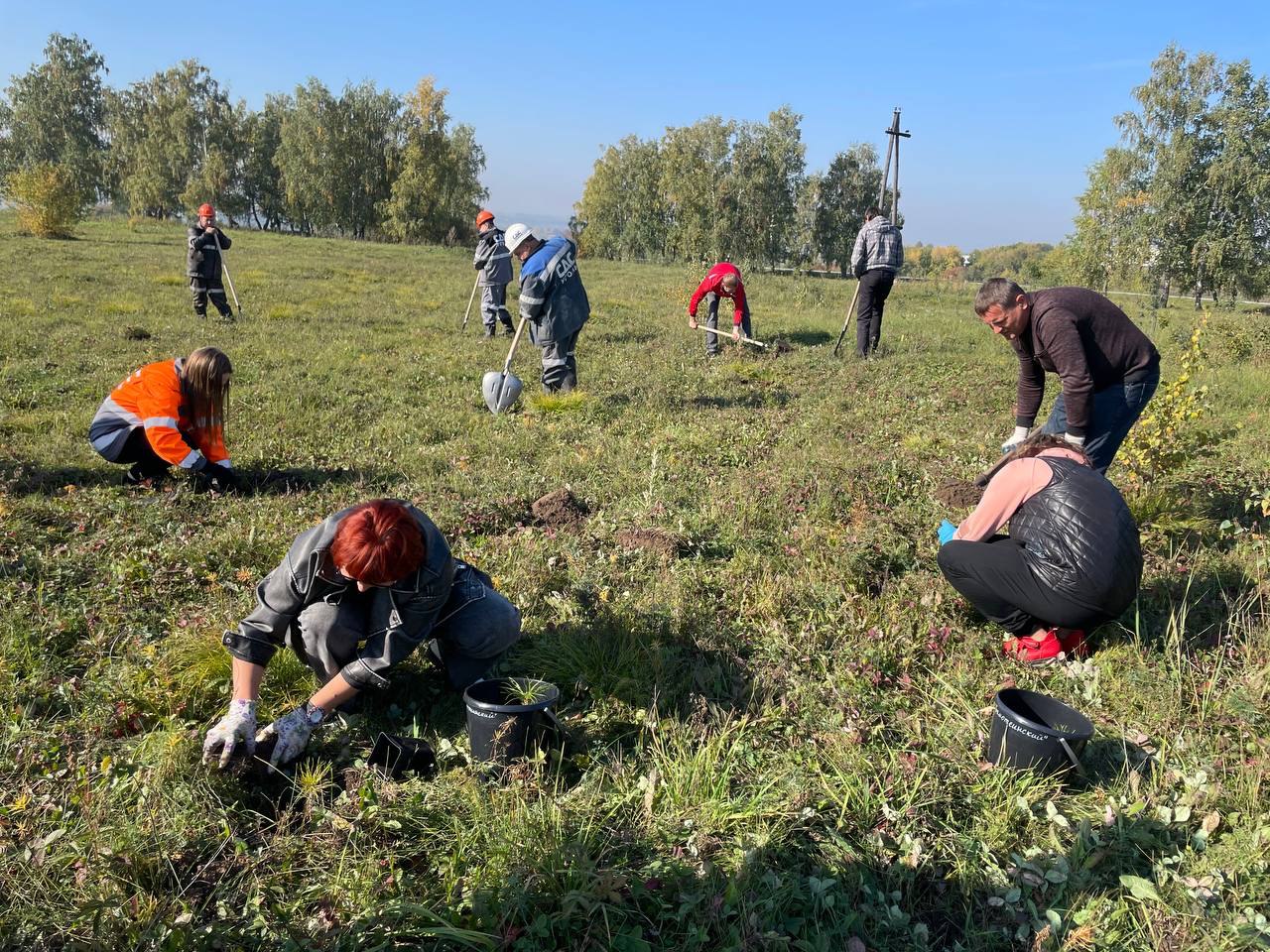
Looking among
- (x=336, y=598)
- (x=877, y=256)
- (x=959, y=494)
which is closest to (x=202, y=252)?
(x=877, y=256)

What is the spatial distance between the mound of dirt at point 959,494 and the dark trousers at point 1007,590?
168 cm

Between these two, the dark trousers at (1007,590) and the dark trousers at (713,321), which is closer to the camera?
the dark trousers at (1007,590)

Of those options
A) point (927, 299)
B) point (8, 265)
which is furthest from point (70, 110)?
point (927, 299)

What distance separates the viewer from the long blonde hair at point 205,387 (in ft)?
16.7

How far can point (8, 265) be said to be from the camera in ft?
50.5

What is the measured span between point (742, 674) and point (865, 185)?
63.4 m

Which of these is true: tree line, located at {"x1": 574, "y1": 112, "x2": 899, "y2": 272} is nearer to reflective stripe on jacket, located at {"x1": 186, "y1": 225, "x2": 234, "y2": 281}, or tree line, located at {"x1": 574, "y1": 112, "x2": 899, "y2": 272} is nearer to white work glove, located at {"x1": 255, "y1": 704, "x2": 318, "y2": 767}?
reflective stripe on jacket, located at {"x1": 186, "y1": 225, "x2": 234, "y2": 281}

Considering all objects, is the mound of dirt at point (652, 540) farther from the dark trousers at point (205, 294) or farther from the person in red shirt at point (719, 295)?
the dark trousers at point (205, 294)

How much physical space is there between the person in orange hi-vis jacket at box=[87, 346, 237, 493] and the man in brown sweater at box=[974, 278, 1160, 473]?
16.1 ft

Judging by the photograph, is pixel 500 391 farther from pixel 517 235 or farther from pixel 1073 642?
pixel 1073 642

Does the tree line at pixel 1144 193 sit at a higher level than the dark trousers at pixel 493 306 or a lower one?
higher

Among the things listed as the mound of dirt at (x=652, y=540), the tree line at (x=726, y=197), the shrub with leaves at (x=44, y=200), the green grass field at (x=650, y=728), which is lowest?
the green grass field at (x=650, y=728)

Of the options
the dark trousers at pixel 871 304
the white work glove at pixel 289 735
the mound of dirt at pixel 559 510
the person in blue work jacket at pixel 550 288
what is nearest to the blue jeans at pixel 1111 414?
the mound of dirt at pixel 559 510

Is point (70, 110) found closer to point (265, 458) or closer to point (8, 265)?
point (8, 265)
